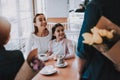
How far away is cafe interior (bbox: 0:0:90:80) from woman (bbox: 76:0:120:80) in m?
0.32

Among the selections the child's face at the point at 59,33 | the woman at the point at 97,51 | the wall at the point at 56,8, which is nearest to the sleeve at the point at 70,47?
the child's face at the point at 59,33

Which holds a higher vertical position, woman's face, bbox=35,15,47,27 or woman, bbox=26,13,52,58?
woman's face, bbox=35,15,47,27

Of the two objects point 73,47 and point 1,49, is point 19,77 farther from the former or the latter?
point 73,47

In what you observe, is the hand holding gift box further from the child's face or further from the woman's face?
the woman's face

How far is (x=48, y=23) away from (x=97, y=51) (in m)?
3.93

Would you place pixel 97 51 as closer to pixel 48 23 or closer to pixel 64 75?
pixel 64 75

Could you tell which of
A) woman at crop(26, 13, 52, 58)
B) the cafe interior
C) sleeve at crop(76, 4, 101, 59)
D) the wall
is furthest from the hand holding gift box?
the wall

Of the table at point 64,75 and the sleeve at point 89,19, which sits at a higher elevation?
the sleeve at point 89,19

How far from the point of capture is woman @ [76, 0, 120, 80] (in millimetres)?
1177

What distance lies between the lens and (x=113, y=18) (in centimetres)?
118

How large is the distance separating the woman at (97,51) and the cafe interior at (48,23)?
32 cm

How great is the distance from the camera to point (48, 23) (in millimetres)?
5094

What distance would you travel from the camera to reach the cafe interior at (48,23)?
1.94 m

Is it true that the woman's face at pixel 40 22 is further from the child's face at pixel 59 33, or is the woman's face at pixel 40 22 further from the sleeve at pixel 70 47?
the sleeve at pixel 70 47
